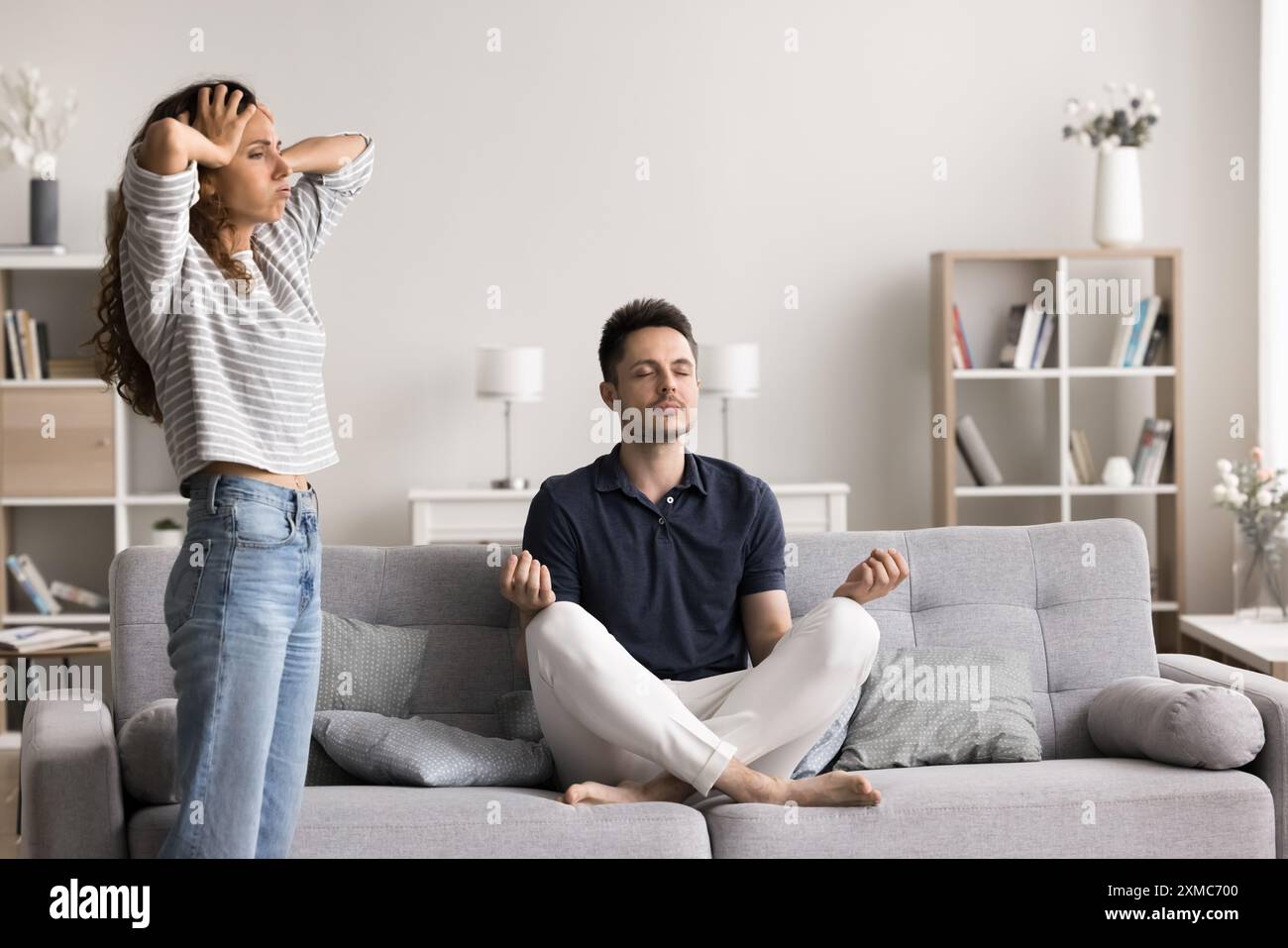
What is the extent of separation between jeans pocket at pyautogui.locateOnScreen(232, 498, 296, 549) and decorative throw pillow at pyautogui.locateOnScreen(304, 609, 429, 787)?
0.82m

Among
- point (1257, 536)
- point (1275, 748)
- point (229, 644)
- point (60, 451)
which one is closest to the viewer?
point (229, 644)

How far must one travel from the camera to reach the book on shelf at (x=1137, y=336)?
189 inches

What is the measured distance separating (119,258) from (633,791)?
113 centimetres

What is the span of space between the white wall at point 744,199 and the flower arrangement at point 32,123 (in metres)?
0.40

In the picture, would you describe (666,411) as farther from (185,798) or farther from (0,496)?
(0,496)

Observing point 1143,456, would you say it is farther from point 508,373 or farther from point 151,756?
point 151,756

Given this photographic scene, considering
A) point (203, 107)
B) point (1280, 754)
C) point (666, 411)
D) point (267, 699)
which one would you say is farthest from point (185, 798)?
point (1280, 754)

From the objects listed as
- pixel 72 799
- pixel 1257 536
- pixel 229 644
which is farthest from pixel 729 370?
pixel 229 644

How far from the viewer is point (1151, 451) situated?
15.8ft

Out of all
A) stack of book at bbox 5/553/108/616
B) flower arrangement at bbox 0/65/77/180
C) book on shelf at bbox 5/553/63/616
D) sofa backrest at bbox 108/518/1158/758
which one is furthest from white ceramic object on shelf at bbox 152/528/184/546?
sofa backrest at bbox 108/518/1158/758

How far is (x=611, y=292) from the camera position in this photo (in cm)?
509

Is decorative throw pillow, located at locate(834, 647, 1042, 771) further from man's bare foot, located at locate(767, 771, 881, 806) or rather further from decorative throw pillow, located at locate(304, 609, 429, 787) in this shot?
decorative throw pillow, located at locate(304, 609, 429, 787)

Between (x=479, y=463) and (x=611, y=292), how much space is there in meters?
0.80

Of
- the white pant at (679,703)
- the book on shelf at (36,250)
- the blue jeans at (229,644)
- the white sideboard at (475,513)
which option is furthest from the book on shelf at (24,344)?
the blue jeans at (229,644)
